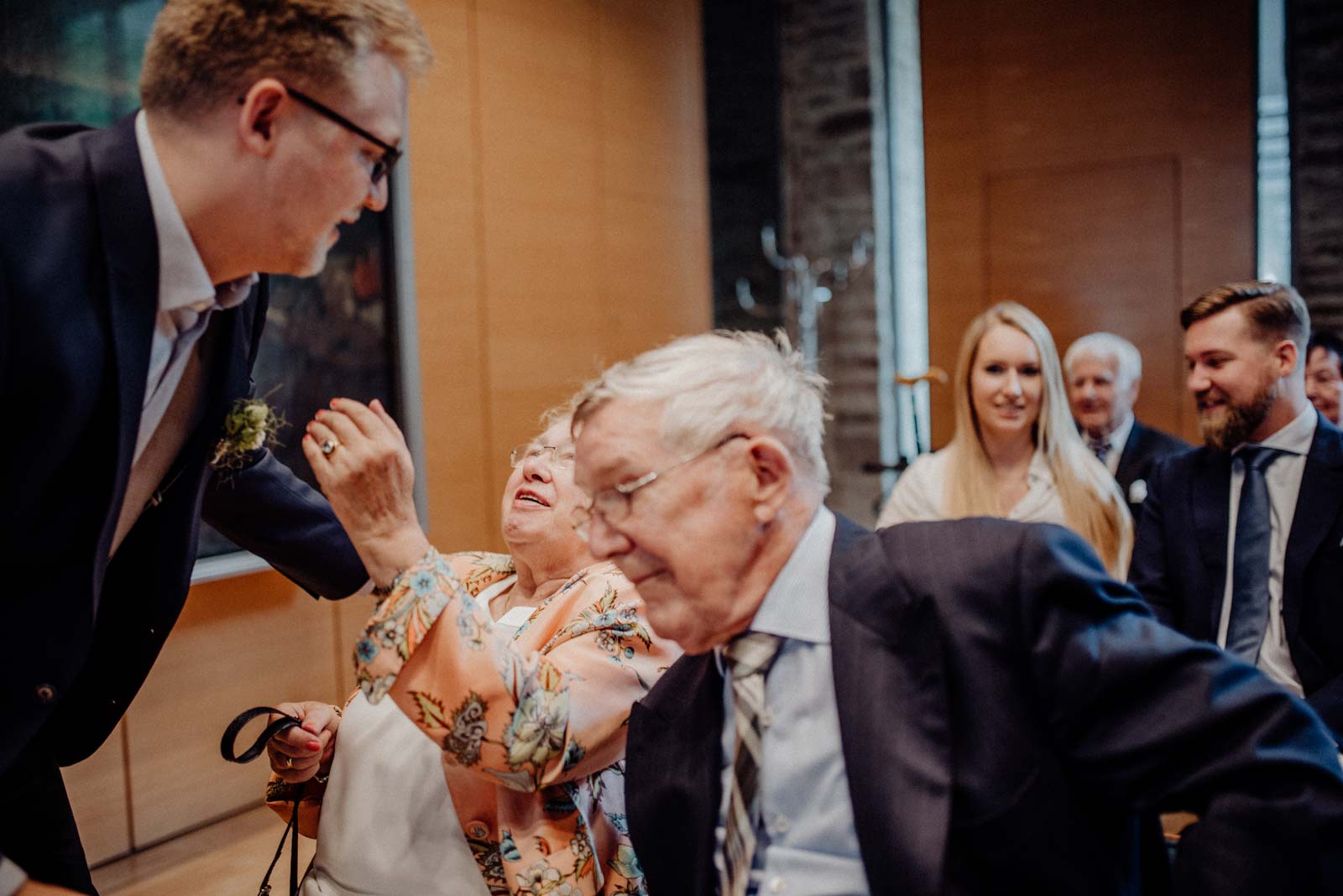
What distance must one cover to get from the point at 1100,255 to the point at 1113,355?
1696mm

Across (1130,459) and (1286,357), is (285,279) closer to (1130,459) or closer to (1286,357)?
(1286,357)

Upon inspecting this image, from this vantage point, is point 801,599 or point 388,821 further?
point 388,821

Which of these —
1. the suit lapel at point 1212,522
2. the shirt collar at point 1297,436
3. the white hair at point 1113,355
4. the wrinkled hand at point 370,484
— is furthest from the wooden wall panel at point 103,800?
the white hair at point 1113,355

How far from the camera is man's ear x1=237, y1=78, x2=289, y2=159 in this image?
1.19 metres

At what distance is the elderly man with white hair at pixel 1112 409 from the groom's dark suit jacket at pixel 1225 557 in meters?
1.33

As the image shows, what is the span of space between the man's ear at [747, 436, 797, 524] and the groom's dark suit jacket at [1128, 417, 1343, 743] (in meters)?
1.82

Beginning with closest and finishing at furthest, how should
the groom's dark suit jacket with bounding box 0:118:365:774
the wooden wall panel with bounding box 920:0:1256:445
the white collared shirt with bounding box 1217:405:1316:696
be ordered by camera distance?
the groom's dark suit jacket with bounding box 0:118:365:774 < the white collared shirt with bounding box 1217:405:1316:696 < the wooden wall panel with bounding box 920:0:1256:445

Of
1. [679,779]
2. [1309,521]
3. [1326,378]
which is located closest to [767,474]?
[679,779]

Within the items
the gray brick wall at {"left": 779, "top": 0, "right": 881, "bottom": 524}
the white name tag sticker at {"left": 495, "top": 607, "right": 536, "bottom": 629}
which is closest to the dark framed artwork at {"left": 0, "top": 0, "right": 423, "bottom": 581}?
the white name tag sticker at {"left": 495, "top": 607, "right": 536, "bottom": 629}

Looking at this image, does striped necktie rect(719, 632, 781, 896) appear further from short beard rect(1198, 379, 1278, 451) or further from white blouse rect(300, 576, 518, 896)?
short beard rect(1198, 379, 1278, 451)

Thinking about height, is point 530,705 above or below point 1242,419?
below

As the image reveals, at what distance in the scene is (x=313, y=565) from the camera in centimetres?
182

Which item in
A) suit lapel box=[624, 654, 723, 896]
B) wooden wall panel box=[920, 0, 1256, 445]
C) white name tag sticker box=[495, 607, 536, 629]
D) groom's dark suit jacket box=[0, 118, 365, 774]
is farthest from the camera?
wooden wall panel box=[920, 0, 1256, 445]

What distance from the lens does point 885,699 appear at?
4.25 feet
